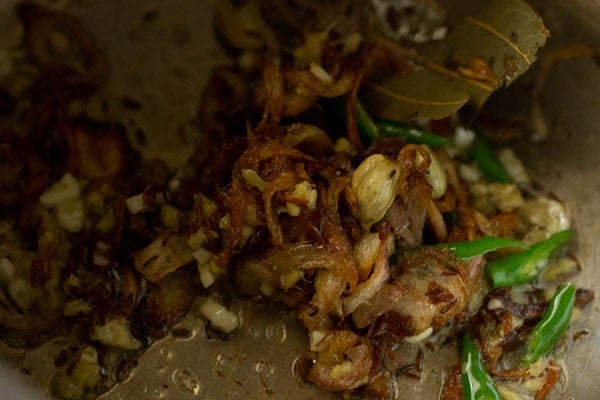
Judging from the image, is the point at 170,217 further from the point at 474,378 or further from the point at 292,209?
the point at 474,378

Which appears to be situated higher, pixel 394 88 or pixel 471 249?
pixel 394 88

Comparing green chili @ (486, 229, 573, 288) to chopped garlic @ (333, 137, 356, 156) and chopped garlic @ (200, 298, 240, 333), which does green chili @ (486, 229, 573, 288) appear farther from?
chopped garlic @ (200, 298, 240, 333)

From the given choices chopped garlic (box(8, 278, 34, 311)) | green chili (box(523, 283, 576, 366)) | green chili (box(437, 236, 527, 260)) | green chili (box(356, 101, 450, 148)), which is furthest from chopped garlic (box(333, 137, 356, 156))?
chopped garlic (box(8, 278, 34, 311))

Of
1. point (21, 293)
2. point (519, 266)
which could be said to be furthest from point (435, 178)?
point (21, 293)

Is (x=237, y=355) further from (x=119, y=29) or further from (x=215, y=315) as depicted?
(x=119, y=29)

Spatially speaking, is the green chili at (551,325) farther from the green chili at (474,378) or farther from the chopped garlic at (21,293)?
the chopped garlic at (21,293)

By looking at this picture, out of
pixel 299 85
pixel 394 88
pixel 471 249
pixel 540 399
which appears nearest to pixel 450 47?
pixel 394 88
